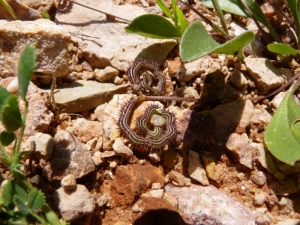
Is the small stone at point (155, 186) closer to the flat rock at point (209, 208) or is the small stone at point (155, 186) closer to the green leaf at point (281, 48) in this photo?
the flat rock at point (209, 208)

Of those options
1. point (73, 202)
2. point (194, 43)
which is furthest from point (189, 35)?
point (73, 202)

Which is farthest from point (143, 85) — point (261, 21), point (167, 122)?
point (261, 21)

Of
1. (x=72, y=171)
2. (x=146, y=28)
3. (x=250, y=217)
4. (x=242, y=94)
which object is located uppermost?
(x=146, y=28)

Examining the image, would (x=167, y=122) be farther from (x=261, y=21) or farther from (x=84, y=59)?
(x=261, y=21)

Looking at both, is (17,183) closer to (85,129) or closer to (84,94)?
(85,129)

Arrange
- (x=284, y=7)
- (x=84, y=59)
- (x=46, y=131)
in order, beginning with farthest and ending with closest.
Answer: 1. (x=284, y=7)
2. (x=84, y=59)
3. (x=46, y=131)

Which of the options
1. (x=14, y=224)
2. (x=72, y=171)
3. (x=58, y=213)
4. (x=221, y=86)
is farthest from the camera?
(x=221, y=86)
